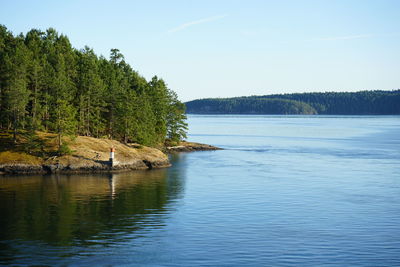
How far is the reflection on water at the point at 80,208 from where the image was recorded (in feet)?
132

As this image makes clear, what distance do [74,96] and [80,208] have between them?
159 ft

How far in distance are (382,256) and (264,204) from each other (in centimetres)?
2037

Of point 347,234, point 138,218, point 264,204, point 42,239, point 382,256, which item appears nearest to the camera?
point 382,256

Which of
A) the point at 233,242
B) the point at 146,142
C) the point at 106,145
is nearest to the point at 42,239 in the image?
the point at 233,242

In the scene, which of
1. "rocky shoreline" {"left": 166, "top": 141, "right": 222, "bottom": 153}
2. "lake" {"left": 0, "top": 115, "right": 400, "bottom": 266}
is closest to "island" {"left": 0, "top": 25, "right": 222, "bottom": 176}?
"rocky shoreline" {"left": 166, "top": 141, "right": 222, "bottom": 153}

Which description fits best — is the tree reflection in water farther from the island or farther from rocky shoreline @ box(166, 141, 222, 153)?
rocky shoreline @ box(166, 141, 222, 153)

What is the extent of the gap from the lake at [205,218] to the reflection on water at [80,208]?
0.35ft

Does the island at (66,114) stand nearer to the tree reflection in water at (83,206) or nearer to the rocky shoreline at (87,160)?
the rocky shoreline at (87,160)

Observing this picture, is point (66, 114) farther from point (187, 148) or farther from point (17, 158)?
point (187, 148)

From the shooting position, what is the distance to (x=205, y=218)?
159 feet

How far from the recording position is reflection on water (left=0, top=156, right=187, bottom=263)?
132ft

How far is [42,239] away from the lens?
130 feet

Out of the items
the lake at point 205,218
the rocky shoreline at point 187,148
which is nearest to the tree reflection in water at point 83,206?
the lake at point 205,218

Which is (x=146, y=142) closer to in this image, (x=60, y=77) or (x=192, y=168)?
(x=192, y=168)
